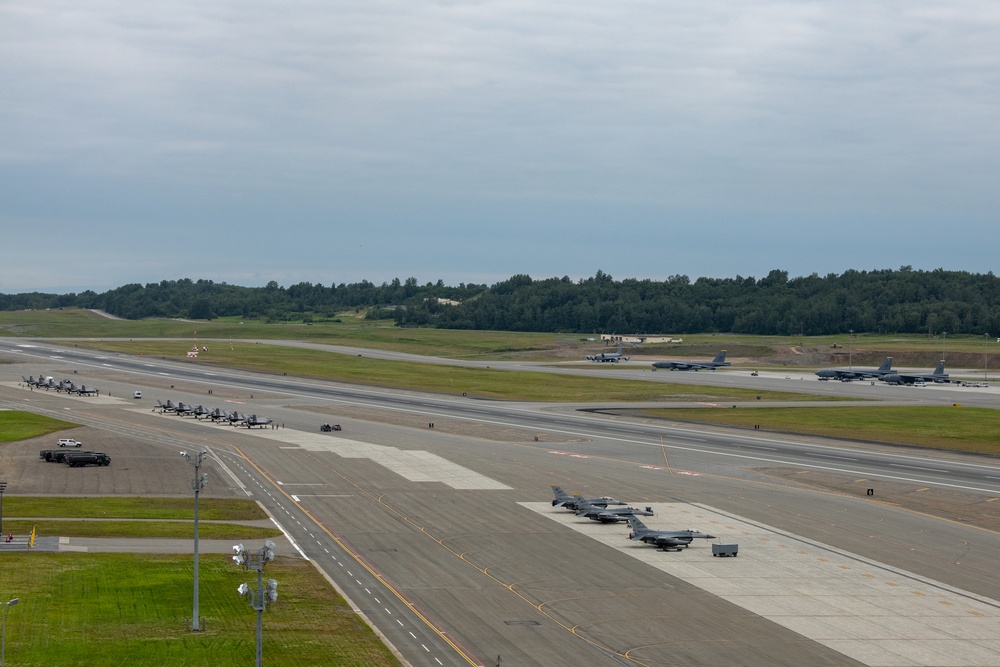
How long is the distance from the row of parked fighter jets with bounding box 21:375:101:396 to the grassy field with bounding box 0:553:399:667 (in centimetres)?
9321

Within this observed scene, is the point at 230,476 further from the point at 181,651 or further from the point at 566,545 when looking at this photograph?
the point at 181,651

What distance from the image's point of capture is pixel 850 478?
8706 centimetres

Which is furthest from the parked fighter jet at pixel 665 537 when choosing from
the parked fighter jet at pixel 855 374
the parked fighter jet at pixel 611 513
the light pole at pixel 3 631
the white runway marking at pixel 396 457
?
the parked fighter jet at pixel 855 374

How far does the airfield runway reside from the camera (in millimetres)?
44969

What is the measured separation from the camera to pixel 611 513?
68625 millimetres

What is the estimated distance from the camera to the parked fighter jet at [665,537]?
61562mm

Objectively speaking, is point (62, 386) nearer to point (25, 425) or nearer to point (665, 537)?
point (25, 425)

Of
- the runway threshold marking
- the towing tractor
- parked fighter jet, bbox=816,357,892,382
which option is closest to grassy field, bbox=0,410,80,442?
the towing tractor

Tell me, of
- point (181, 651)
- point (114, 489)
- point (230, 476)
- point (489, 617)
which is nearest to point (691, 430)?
point (230, 476)

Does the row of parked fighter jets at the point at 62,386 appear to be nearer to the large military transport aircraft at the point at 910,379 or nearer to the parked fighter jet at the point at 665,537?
the parked fighter jet at the point at 665,537

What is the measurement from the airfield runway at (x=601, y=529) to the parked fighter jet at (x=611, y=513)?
85 cm

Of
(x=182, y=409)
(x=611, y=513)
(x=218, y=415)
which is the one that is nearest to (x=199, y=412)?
(x=182, y=409)

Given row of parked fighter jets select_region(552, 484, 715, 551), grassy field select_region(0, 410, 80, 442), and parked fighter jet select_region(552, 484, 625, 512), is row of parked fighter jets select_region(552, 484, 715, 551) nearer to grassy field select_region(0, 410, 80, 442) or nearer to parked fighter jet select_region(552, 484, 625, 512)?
parked fighter jet select_region(552, 484, 625, 512)

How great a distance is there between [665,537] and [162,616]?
29.6 m
